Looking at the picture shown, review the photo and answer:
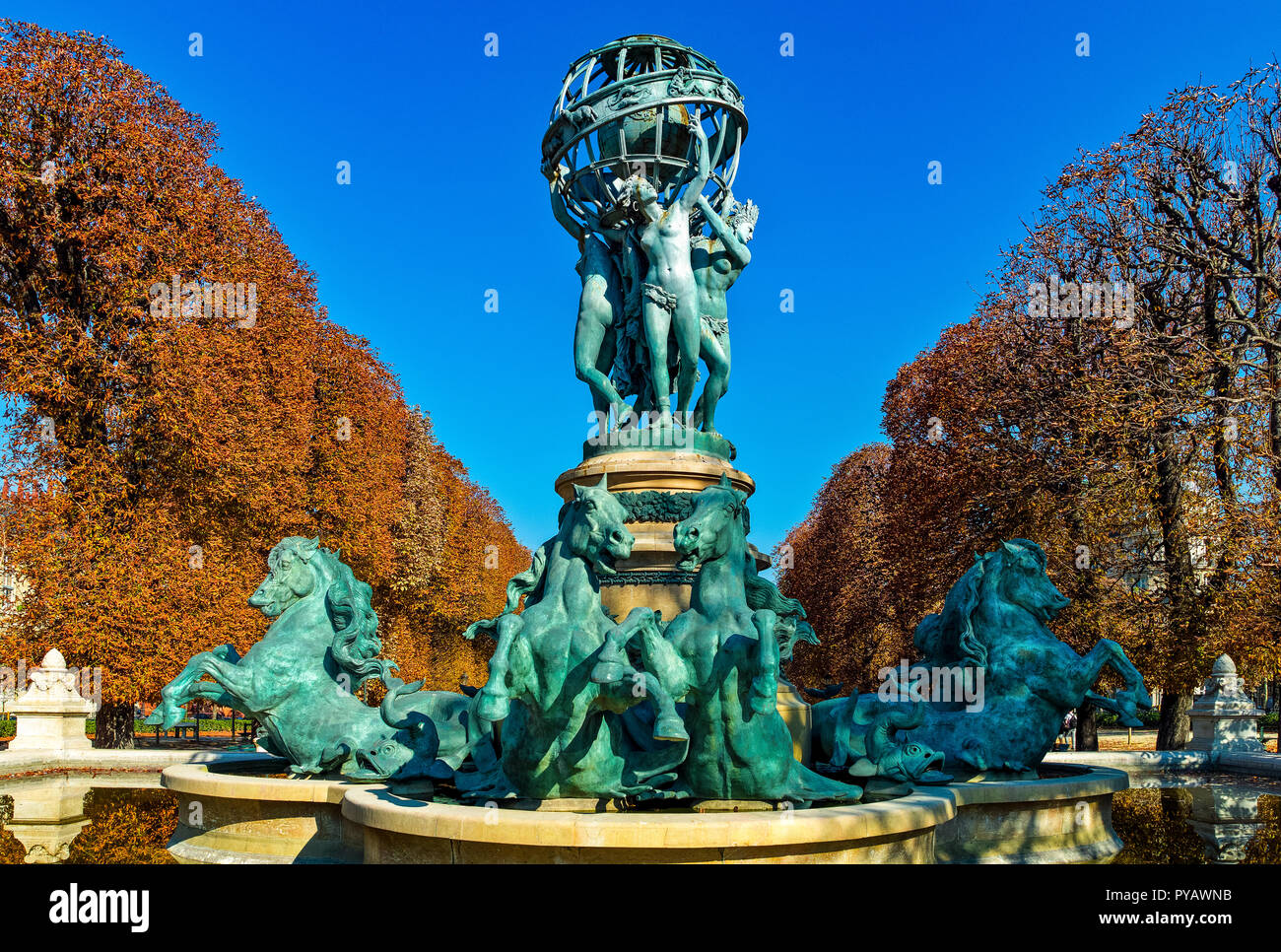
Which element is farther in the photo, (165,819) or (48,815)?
(48,815)

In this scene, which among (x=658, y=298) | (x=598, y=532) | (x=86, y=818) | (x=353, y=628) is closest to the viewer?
(x=598, y=532)

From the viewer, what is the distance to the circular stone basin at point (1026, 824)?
295 inches

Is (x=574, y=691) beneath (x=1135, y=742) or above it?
above

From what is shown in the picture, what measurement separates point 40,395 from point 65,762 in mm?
6711

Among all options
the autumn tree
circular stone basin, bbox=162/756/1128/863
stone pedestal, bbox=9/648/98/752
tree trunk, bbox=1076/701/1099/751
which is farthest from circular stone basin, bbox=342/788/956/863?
the autumn tree

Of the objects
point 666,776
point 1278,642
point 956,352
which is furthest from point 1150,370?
point 666,776

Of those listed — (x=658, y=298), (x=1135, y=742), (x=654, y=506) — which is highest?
(x=658, y=298)

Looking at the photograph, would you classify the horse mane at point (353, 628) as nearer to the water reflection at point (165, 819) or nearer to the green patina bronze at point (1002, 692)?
the water reflection at point (165, 819)

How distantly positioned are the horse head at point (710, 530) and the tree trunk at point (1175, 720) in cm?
1409

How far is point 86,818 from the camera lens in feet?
35.5

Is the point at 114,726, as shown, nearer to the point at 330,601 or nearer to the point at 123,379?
the point at 123,379

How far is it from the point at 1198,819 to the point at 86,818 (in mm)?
11312

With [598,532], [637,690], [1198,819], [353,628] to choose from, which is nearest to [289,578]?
[353,628]

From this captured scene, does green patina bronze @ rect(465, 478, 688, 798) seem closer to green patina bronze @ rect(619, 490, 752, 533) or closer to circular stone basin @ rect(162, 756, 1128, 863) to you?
circular stone basin @ rect(162, 756, 1128, 863)
